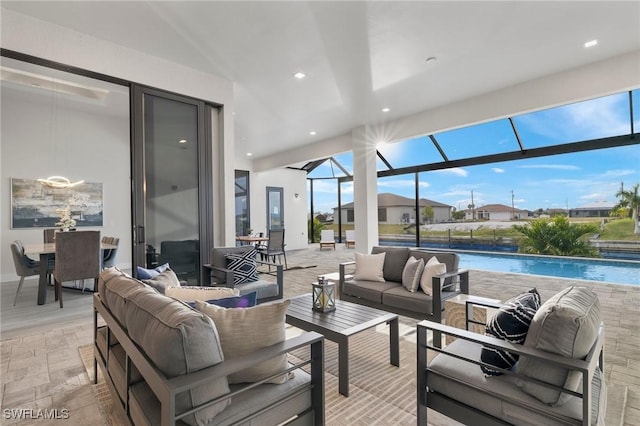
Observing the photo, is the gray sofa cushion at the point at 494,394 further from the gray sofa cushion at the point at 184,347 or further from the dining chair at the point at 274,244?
the dining chair at the point at 274,244

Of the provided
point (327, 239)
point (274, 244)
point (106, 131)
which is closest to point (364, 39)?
point (274, 244)

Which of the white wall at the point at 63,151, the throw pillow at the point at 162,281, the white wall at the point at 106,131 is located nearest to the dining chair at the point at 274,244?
the white wall at the point at 106,131

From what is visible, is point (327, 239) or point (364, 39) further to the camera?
point (327, 239)

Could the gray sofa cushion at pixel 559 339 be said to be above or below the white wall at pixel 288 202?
below

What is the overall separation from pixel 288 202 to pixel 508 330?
10.2 metres

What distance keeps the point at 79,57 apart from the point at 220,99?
167cm

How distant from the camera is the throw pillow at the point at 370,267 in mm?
3758

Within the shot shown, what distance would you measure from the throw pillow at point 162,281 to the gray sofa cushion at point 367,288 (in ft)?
6.80

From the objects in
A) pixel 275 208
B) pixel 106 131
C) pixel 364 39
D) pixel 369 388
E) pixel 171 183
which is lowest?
pixel 369 388

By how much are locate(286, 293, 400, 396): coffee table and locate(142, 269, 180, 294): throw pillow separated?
91 cm

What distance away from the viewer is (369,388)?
2189mm

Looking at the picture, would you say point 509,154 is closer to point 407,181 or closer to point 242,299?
point 407,181

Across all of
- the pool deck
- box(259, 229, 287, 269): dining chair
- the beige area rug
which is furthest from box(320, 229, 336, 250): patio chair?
the beige area rug

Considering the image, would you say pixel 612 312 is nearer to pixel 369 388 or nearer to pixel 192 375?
pixel 369 388
